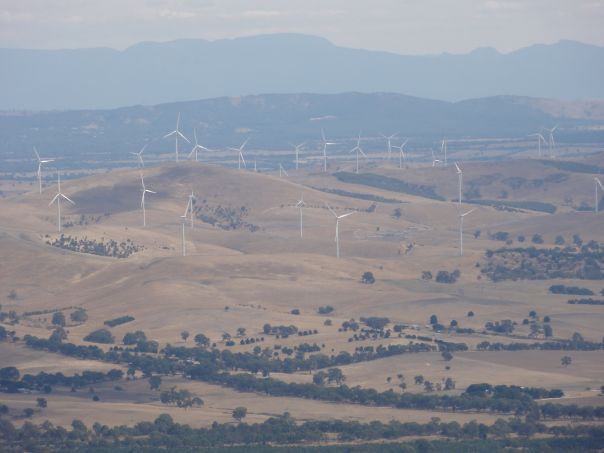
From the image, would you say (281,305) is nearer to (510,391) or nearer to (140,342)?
(140,342)

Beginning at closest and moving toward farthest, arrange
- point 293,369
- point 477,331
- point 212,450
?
point 212,450 < point 293,369 < point 477,331

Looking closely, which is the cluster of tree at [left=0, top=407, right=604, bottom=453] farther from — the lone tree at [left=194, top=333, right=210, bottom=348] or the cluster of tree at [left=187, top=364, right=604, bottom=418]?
the lone tree at [left=194, top=333, right=210, bottom=348]

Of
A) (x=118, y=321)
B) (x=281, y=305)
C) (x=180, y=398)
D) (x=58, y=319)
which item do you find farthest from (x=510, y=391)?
(x=58, y=319)

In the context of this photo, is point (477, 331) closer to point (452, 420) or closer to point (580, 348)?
point (580, 348)

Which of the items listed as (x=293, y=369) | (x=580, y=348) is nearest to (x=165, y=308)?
(x=293, y=369)

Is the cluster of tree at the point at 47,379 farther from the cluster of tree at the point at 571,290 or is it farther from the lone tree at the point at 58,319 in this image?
the cluster of tree at the point at 571,290

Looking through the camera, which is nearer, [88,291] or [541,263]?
[88,291]
